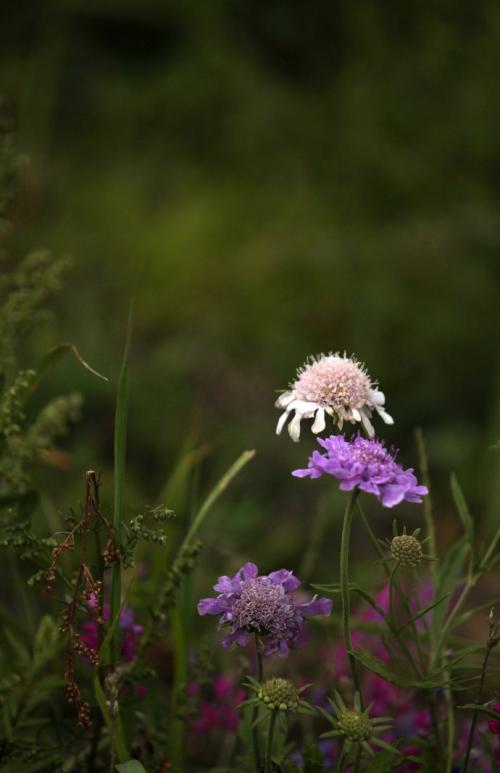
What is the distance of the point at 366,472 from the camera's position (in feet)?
2.31

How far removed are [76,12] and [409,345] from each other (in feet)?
8.04

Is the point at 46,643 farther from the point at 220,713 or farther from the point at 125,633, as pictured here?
the point at 220,713

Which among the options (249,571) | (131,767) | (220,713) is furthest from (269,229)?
(131,767)

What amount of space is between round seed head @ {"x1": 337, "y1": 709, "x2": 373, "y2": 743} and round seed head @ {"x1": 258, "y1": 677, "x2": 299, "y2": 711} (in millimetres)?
46

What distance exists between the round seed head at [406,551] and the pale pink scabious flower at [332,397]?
106 millimetres

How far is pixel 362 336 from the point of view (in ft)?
7.91

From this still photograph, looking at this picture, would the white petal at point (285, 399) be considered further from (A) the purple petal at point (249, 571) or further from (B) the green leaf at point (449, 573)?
(B) the green leaf at point (449, 573)

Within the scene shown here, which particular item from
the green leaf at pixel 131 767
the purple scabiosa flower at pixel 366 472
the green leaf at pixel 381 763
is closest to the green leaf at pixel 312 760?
the green leaf at pixel 381 763

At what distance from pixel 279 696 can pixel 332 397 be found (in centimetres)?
28

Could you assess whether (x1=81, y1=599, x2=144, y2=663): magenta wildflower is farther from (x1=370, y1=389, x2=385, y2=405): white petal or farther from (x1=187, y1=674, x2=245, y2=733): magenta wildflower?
(x1=370, y1=389, x2=385, y2=405): white petal

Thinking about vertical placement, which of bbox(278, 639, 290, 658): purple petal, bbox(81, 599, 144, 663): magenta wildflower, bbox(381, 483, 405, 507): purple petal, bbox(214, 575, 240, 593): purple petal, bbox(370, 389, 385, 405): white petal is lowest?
bbox(81, 599, 144, 663): magenta wildflower

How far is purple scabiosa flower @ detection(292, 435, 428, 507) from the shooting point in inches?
27.1

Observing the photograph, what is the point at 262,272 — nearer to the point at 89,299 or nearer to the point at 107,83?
the point at 89,299

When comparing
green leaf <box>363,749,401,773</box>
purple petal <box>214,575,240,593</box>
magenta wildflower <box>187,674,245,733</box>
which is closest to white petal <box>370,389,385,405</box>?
purple petal <box>214,575,240,593</box>
